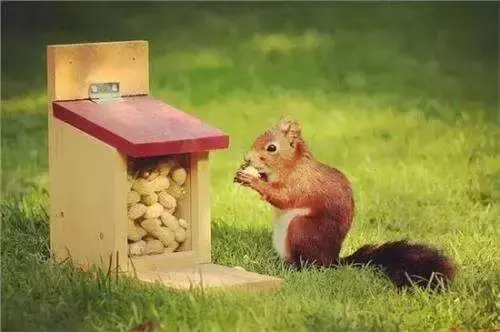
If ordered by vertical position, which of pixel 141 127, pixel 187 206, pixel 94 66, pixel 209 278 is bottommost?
pixel 209 278

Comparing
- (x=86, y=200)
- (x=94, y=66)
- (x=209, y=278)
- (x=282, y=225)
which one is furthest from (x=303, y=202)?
(x=94, y=66)

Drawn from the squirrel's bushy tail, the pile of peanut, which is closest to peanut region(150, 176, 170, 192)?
the pile of peanut

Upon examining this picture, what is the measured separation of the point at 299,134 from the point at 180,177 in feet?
1.62

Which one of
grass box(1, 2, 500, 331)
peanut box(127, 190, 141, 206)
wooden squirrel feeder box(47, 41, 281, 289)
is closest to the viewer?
grass box(1, 2, 500, 331)

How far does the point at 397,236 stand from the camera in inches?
275

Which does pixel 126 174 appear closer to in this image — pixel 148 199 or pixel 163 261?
pixel 148 199

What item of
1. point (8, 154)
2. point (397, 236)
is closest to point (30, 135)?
point (8, 154)

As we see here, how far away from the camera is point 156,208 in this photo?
6.06 m

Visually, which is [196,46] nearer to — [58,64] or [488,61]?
[488,61]

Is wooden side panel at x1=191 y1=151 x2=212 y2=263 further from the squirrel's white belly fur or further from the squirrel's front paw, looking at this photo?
the squirrel's white belly fur

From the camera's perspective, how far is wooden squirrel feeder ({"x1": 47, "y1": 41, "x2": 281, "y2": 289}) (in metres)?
5.87

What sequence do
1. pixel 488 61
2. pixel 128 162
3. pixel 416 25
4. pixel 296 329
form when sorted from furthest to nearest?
pixel 416 25 → pixel 488 61 → pixel 128 162 → pixel 296 329

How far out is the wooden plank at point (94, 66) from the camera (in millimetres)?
6133

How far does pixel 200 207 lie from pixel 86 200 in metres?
0.44
